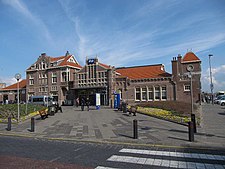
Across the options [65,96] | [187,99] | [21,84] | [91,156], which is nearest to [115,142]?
[91,156]

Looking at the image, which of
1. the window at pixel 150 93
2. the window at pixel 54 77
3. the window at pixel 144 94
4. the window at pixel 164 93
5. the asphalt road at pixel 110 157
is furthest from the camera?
the window at pixel 54 77

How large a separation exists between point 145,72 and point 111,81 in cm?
828

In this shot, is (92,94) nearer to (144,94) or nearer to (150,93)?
(144,94)

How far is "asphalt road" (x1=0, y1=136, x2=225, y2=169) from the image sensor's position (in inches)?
231

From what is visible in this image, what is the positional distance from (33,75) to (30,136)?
4342cm

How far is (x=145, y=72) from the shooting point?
42031 mm

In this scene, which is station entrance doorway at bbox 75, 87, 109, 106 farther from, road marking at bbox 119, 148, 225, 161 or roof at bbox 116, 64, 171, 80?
road marking at bbox 119, 148, 225, 161

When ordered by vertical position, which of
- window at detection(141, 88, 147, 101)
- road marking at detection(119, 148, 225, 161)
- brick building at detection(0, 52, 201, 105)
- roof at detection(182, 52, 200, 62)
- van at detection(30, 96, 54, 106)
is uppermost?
roof at detection(182, 52, 200, 62)

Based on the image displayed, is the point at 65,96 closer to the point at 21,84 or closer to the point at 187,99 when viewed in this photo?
the point at 21,84

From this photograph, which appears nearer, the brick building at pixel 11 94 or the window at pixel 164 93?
the window at pixel 164 93

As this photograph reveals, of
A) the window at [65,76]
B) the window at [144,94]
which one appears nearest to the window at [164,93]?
the window at [144,94]

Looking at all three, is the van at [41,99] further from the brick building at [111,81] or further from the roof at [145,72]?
the roof at [145,72]

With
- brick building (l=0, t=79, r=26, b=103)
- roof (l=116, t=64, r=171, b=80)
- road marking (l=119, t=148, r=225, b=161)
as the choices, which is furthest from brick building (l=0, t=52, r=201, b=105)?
road marking (l=119, t=148, r=225, b=161)

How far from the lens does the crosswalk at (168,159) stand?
578 cm
